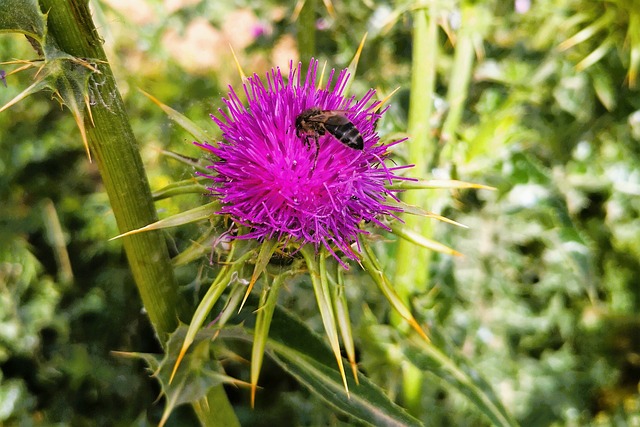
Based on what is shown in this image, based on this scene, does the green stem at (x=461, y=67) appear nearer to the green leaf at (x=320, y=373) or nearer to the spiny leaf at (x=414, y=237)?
the spiny leaf at (x=414, y=237)

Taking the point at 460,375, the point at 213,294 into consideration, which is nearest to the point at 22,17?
the point at 213,294

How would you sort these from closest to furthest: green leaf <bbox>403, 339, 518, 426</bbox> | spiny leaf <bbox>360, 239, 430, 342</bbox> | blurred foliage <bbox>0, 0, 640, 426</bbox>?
spiny leaf <bbox>360, 239, 430, 342</bbox>
green leaf <bbox>403, 339, 518, 426</bbox>
blurred foliage <bbox>0, 0, 640, 426</bbox>

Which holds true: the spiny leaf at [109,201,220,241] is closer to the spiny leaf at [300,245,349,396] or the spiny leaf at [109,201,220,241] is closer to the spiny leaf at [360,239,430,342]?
the spiny leaf at [300,245,349,396]

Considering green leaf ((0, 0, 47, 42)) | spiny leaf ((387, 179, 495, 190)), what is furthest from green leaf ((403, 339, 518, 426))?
green leaf ((0, 0, 47, 42))

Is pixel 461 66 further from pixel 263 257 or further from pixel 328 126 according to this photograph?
pixel 263 257

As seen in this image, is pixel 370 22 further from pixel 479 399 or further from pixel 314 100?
pixel 479 399

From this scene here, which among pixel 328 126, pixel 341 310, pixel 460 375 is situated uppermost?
pixel 328 126
